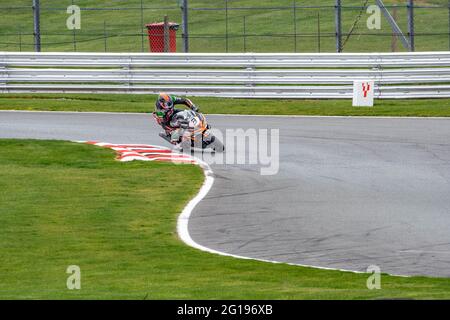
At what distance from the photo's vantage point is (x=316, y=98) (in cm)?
2736

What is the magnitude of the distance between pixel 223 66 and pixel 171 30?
1215cm

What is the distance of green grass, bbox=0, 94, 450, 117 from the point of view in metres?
25.3

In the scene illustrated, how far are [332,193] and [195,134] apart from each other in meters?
4.78

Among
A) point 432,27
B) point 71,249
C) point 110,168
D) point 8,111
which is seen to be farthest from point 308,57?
point 432,27

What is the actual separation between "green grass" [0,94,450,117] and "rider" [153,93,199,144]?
18.1ft

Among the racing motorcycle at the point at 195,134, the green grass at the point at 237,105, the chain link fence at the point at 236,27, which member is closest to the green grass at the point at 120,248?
the racing motorcycle at the point at 195,134

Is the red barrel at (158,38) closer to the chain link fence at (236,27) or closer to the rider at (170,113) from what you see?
the chain link fence at (236,27)

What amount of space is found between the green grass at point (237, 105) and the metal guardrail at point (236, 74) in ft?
0.86

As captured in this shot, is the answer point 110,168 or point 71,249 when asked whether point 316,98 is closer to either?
point 110,168

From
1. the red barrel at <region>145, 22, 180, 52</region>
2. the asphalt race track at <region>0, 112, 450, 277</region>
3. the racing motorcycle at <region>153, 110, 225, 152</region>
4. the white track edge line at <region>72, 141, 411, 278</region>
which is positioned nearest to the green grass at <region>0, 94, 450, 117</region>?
the asphalt race track at <region>0, 112, 450, 277</region>

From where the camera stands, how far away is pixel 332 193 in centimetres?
1550

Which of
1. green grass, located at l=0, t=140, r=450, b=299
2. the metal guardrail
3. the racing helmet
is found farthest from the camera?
the metal guardrail

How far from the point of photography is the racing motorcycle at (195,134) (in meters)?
19.6

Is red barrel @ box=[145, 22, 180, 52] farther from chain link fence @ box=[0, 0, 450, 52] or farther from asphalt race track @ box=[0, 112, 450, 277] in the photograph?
asphalt race track @ box=[0, 112, 450, 277]
